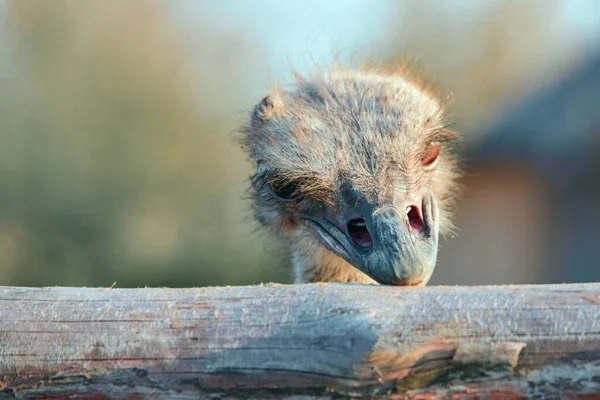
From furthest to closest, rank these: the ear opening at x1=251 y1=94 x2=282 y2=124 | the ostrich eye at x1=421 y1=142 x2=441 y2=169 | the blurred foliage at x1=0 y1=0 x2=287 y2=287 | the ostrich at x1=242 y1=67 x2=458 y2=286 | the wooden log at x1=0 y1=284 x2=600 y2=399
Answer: the blurred foliage at x1=0 y1=0 x2=287 y2=287, the ear opening at x1=251 y1=94 x2=282 y2=124, the ostrich eye at x1=421 y1=142 x2=441 y2=169, the ostrich at x1=242 y1=67 x2=458 y2=286, the wooden log at x1=0 y1=284 x2=600 y2=399

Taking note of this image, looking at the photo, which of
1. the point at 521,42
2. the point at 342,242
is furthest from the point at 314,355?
the point at 521,42

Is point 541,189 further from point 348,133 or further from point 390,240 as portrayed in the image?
point 390,240

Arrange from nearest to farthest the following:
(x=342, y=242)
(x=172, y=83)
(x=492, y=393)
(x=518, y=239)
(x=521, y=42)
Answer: (x=492, y=393) < (x=342, y=242) < (x=518, y=239) < (x=172, y=83) < (x=521, y=42)

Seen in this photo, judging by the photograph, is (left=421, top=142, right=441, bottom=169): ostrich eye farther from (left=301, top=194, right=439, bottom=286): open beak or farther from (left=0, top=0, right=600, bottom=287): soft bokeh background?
(left=0, top=0, right=600, bottom=287): soft bokeh background

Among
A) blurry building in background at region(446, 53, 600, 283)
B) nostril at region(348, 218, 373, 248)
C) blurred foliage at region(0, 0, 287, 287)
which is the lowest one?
blurred foliage at region(0, 0, 287, 287)

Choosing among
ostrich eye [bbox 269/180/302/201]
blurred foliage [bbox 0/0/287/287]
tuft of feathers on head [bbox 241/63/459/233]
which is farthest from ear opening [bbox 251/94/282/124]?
blurred foliage [bbox 0/0/287/287]

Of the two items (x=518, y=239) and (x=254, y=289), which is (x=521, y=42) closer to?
(x=518, y=239)

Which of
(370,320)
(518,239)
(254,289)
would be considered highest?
(370,320)

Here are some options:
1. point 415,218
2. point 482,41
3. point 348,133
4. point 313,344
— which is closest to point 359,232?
point 415,218

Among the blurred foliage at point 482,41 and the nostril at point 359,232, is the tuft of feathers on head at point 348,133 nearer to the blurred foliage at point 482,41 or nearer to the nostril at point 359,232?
the nostril at point 359,232
